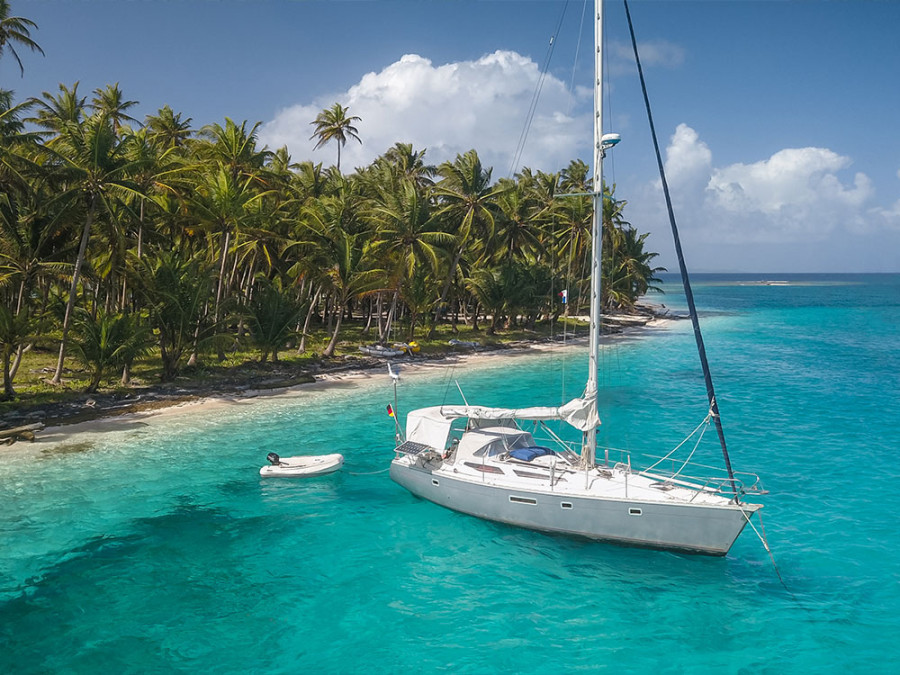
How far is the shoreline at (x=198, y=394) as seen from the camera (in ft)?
84.6

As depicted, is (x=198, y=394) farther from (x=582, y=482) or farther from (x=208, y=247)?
(x=582, y=482)

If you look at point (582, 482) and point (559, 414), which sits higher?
point (559, 414)

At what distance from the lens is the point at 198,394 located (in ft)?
104

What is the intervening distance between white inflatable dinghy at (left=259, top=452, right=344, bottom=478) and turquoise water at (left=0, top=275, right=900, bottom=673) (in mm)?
494

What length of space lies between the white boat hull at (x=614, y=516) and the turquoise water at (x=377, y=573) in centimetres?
47

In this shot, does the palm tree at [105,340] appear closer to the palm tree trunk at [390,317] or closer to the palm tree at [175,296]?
the palm tree at [175,296]

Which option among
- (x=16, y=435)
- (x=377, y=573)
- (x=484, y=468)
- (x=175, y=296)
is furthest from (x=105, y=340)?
(x=484, y=468)

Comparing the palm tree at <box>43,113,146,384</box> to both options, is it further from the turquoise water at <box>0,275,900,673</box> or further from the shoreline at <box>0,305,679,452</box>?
the turquoise water at <box>0,275,900,673</box>

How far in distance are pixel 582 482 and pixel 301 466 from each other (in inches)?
432

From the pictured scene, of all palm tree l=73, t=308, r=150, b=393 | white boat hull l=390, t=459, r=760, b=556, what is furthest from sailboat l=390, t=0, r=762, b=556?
palm tree l=73, t=308, r=150, b=393

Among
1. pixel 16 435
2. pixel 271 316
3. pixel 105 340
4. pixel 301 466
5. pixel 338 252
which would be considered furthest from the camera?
pixel 338 252

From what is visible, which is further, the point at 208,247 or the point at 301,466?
the point at 208,247

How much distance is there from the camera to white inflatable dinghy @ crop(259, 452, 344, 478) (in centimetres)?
2080

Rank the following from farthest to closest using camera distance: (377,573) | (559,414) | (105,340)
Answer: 1. (105,340)
2. (559,414)
3. (377,573)
